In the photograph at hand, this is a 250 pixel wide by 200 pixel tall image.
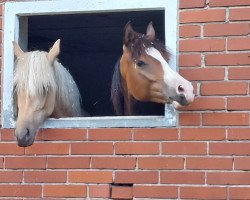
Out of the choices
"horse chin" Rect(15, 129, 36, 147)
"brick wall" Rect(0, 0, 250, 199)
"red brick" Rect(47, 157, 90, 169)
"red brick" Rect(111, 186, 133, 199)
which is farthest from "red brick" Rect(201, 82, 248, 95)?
"horse chin" Rect(15, 129, 36, 147)

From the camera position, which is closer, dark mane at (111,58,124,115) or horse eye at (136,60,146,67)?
horse eye at (136,60,146,67)

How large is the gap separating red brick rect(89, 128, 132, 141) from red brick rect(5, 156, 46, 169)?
14.4 inches

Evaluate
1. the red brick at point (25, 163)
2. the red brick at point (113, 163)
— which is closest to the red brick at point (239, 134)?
the red brick at point (113, 163)

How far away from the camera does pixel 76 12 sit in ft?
14.0

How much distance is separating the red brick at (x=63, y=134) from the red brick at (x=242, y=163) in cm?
96

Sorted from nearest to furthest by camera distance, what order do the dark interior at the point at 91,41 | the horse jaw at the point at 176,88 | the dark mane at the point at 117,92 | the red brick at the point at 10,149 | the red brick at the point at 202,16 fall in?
the horse jaw at the point at 176,88
the red brick at the point at 202,16
the red brick at the point at 10,149
the dark mane at the point at 117,92
the dark interior at the point at 91,41

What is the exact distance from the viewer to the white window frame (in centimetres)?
405

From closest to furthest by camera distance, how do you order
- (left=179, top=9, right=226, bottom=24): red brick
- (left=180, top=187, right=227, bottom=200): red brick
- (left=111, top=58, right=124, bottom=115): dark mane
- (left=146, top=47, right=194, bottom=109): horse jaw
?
1. (left=146, top=47, right=194, bottom=109): horse jaw
2. (left=180, top=187, right=227, bottom=200): red brick
3. (left=179, top=9, right=226, bottom=24): red brick
4. (left=111, top=58, right=124, bottom=115): dark mane

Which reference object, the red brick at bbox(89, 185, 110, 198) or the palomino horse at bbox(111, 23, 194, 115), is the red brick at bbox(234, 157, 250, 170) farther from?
the red brick at bbox(89, 185, 110, 198)

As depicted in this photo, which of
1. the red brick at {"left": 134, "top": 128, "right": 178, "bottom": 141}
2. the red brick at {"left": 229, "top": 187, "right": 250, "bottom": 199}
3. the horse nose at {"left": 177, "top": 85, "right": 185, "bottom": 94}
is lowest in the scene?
the red brick at {"left": 229, "top": 187, "right": 250, "bottom": 199}

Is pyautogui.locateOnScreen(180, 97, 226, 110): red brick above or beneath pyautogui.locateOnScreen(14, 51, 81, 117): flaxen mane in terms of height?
beneath

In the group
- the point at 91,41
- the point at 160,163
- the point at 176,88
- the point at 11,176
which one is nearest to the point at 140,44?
the point at 176,88

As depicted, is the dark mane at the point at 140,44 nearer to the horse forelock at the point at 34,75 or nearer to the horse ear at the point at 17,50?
the horse forelock at the point at 34,75

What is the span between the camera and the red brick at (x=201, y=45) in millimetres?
4012
